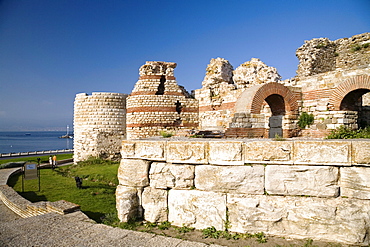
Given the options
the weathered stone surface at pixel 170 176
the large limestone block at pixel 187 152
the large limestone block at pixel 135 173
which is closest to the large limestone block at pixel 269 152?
the large limestone block at pixel 187 152

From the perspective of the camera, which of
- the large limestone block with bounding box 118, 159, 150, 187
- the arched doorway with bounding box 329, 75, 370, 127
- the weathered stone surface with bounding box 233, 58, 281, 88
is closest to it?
the large limestone block with bounding box 118, 159, 150, 187

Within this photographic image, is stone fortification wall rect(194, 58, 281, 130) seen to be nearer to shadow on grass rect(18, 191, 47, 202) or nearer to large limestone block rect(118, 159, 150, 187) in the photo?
shadow on grass rect(18, 191, 47, 202)

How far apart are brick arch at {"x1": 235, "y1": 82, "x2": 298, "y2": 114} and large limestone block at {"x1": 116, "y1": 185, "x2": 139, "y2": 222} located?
4.48 metres

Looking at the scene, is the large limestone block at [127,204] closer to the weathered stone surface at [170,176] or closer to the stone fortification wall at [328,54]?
the weathered stone surface at [170,176]

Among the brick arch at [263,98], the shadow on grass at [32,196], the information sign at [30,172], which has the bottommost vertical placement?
the shadow on grass at [32,196]

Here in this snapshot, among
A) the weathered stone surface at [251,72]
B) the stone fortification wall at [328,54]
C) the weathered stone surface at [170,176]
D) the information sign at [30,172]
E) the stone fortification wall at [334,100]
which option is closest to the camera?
the weathered stone surface at [170,176]

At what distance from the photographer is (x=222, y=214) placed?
3.15 metres

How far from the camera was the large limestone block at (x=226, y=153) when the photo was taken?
10.2ft

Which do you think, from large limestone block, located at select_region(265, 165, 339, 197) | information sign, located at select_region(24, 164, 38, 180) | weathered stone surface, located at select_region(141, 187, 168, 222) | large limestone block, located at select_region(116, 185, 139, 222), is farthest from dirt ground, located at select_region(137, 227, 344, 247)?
information sign, located at select_region(24, 164, 38, 180)

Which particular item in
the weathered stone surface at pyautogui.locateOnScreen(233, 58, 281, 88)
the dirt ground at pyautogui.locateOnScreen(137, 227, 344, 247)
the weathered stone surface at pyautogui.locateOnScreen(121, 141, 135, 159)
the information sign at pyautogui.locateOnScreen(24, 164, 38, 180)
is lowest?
the information sign at pyautogui.locateOnScreen(24, 164, 38, 180)

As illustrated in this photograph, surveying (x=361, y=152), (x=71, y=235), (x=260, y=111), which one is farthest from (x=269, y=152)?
(x=260, y=111)

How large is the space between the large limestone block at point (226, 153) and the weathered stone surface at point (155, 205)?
0.97 m

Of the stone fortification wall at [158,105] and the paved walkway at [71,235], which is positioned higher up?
the stone fortification wall at [158,105]

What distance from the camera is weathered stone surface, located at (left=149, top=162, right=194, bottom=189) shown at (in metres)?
3.39
